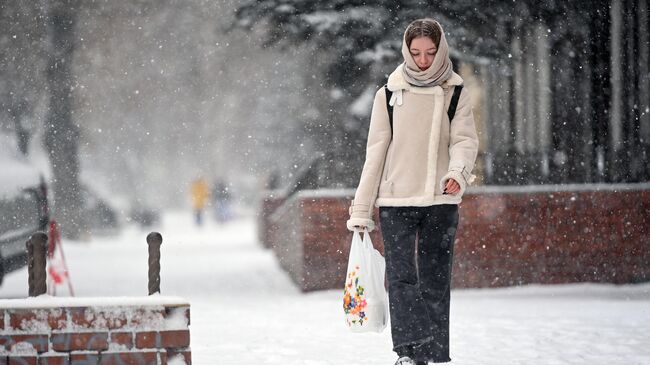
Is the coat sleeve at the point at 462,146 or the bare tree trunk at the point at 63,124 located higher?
the bare tree trunk at the point at 63,124

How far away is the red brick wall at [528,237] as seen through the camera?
10.5 m

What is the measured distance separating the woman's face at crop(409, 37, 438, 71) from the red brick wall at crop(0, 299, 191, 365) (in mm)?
1802

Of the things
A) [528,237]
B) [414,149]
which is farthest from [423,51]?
[528,237]

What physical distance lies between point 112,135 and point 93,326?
38973 mm

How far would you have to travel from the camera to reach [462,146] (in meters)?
4.95

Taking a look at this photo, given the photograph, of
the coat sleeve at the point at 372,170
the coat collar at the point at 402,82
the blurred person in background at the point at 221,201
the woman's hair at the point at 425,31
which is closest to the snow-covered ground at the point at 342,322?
the coat sleeve at the point at 372,170

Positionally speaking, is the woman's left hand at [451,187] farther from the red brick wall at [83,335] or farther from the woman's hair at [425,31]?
the red brick wall at [83,335]

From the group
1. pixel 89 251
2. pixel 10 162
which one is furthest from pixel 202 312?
pixel 89 251

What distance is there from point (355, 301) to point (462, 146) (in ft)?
3.33

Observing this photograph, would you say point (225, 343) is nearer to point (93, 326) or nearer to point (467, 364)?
point (467, 364)

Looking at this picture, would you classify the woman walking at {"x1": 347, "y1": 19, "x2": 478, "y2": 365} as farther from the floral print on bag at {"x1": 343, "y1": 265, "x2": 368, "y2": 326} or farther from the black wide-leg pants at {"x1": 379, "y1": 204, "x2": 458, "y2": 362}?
the floral print on bag at {"x1": 343, "y1": 265, "x2": 368, "y2": 326}

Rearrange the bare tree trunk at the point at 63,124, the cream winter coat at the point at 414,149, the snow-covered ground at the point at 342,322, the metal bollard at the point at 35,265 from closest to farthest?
1. the metal bollard at the point at 35,265
2. the cream winter coat at the point at 414,149
3. the snow-covered ground at the point at 342,322
4. the bare tree trunk at the point at 63,124

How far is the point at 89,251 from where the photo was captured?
68.1ft

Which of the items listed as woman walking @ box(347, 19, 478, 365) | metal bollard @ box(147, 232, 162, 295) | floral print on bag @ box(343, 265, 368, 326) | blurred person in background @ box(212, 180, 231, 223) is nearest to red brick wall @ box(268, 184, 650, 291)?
floral print on bag @ box(343, 265, 368, 326)
